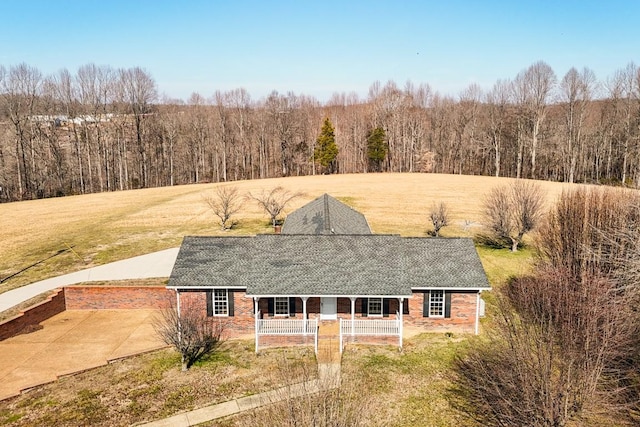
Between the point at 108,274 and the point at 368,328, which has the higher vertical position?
the point at 108,274

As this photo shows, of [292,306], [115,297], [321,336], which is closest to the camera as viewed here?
[321,336]

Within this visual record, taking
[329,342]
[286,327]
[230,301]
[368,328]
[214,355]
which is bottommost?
[214,355]

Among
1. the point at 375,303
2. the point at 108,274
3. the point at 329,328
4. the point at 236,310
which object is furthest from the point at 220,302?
the point at 108,274

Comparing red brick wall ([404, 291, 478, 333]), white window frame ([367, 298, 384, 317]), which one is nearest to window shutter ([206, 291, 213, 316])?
white window frame ([367, 298, 384, 317])

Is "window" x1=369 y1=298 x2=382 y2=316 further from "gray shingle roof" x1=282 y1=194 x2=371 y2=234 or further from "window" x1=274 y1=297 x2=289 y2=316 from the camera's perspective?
"gray shingle roof" x1=282 y1=194 x2=371 y2=234

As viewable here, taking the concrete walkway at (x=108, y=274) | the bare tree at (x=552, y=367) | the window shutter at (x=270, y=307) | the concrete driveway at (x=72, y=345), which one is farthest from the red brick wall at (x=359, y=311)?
the concrete walkway at (x=108, y=274)

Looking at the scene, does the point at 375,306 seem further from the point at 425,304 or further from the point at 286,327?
the point at 286,327
